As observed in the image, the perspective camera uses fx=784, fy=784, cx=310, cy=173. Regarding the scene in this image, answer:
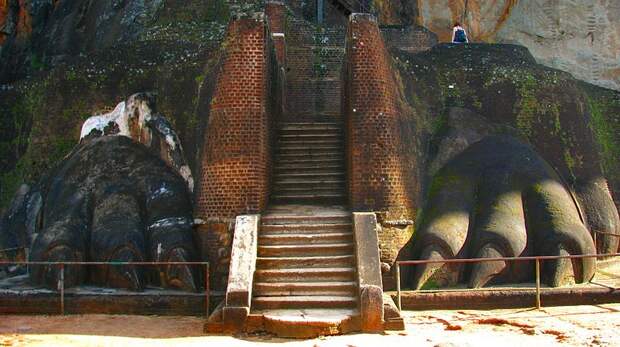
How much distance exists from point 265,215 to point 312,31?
8.29 meters

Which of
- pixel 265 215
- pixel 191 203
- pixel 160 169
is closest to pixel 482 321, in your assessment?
pixel 265 215

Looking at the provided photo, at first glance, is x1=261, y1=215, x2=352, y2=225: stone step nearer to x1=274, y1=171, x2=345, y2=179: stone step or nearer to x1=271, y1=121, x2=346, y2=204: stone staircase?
x1=271, y1=121, x2=346, y2=204: stone staircase

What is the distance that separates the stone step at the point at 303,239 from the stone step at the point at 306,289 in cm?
100

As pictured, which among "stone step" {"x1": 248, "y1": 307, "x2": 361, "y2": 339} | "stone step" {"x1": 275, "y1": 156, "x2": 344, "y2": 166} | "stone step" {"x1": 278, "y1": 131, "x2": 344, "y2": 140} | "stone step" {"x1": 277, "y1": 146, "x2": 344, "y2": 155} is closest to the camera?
"stone step" {"x1": 248, "y1": 307, "x2": 361, "y2": 339}

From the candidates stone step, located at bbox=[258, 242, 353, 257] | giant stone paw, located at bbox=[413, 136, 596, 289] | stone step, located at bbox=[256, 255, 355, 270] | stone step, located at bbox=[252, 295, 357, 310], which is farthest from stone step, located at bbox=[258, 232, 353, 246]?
giant stone paw, located at bbox=[413, 136, 596, 289]

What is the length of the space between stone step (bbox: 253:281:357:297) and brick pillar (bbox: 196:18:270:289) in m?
1.64

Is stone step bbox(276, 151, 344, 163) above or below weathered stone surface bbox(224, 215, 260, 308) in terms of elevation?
above

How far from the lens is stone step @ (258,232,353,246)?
1152 cm

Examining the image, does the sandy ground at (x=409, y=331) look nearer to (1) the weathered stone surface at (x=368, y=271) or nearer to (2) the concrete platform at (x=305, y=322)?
(2) the concrete platform at (x=305, y=322)

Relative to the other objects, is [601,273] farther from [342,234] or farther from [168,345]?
[168,345]

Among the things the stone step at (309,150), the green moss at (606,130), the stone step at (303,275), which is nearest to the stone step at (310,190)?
the stone step at (309,150)

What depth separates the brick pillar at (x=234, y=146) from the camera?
1223 centimetres

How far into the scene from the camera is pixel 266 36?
13.0 meters

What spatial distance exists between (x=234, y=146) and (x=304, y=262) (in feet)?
7.91
